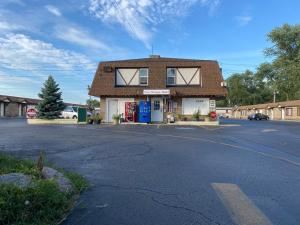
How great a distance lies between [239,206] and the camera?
17.1 ft

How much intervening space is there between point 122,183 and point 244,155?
5.62m

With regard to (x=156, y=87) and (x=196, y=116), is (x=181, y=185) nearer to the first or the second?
(x=196, y=116)

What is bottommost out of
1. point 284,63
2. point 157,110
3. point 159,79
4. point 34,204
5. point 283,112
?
point 34,204

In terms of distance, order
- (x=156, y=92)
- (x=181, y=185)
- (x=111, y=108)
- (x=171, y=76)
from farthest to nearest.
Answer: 1. (x=111, y=108)
2. (x=171, y=76)
3. (x=156, y=92)
4. (x=181, y=185)

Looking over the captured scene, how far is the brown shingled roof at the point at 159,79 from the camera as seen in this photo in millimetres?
30708

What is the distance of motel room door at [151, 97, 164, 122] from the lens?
31.2 metres

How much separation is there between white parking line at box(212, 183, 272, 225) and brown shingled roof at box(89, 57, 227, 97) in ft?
79.4

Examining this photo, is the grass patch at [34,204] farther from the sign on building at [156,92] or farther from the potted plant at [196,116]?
the potted plant at [196,116]

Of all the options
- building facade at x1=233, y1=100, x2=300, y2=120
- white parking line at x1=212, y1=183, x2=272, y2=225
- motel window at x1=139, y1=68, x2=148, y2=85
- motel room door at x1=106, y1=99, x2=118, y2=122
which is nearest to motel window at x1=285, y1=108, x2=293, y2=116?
building facade at x1=233, y1=100, x2=300, y2=120

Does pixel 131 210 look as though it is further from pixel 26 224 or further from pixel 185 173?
pixel 185 173

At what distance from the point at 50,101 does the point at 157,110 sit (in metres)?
10.9

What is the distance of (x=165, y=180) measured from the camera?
6.89 meters

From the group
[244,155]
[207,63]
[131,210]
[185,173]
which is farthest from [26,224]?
[207,63]

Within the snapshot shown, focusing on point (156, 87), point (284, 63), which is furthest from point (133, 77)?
point (284, 63)
